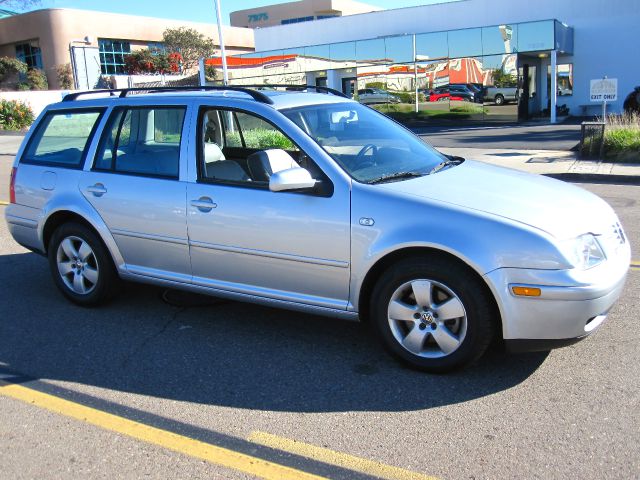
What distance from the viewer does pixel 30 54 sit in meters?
56.9

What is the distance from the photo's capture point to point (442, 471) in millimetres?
3057

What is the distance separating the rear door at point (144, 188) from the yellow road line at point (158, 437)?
4.49 ft

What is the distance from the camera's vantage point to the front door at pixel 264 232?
415 cm

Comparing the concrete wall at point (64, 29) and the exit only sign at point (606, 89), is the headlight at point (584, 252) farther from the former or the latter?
A: the concrete wall at point (64, 29)

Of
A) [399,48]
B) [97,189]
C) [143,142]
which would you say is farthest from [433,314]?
[399,48]

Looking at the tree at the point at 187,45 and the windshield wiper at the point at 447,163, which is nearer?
the windshield wiper at the point at 447,163

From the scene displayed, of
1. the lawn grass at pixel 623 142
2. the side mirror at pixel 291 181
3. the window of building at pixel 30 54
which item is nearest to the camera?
the side mirror at pixel 291 181

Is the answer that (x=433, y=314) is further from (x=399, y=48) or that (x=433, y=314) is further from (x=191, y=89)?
(x=399, y=48)

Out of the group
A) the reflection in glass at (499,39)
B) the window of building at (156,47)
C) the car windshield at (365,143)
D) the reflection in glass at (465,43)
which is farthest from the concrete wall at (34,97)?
the car windshield at (365,143)

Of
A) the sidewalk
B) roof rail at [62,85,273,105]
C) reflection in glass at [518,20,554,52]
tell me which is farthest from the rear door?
reflection in glass at [518,20,554,52]

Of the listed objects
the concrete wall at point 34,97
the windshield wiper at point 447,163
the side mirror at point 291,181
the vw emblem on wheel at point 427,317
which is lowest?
the vw emblem on wheel at point 427,317

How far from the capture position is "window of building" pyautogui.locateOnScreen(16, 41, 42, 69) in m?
55.8

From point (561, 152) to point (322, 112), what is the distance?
1256 centimetres

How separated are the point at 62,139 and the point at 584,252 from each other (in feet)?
15.2
